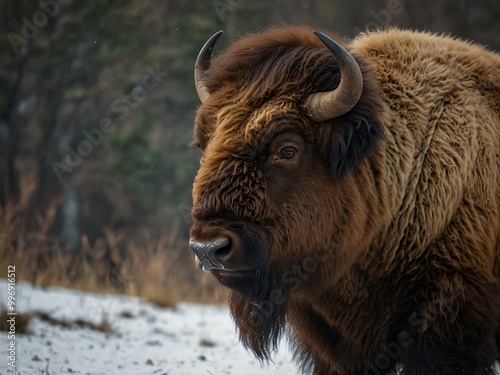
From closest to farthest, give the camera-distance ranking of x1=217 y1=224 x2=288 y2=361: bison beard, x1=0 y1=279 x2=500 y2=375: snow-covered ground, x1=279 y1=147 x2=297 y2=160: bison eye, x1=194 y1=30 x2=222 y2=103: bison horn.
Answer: x1=217 y1=224 x2=288 y2=361: bison beard
x1=279 y1=147 x2=297 y2=160: bison eye
x1=194 y1=30 x2=222 y2=103: bison horn
x1=0 y1=279 x2=500 y2=375: snow-covered ground

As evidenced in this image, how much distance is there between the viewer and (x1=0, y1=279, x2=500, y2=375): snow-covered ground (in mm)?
5277

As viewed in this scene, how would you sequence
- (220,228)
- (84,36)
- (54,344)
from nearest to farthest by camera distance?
(220,228), (54,344), (84,36)

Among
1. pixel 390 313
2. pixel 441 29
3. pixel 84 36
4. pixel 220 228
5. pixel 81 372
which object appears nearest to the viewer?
pixel 220 228

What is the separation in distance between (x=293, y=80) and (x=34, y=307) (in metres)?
4.28

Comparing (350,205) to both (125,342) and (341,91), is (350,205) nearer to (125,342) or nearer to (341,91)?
(341,91)

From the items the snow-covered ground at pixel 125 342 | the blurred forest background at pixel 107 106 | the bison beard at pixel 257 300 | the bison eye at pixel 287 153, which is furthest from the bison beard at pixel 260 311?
the blurred forest background at pixel 107 106

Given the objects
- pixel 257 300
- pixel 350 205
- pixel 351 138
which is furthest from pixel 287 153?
pixel 257 300

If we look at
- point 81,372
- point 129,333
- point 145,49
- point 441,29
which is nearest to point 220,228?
point 81,372

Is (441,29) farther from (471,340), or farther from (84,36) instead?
(471,340)

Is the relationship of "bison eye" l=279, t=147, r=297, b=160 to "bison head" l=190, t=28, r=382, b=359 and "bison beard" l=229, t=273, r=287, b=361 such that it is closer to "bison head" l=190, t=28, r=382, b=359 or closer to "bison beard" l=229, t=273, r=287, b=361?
"bison head" l=190, t=28, r=382, b=359

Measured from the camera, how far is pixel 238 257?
360 cm

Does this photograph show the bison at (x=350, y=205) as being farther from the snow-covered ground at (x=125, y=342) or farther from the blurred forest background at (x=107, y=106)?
the blurred forest background at (x=107, y=106)

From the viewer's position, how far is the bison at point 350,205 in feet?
12.4

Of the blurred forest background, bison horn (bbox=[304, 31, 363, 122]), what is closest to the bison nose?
bison horn (bbox=[304, 31, 363, 122])
